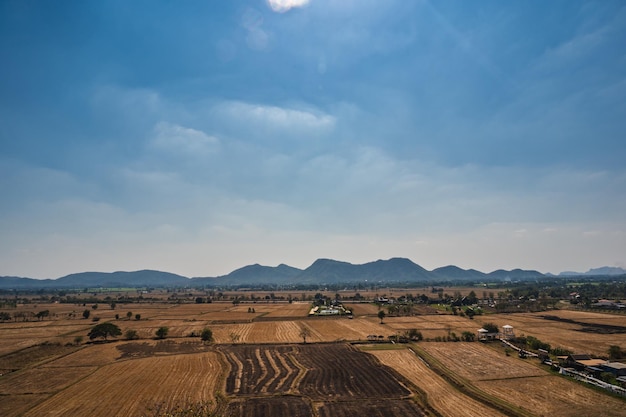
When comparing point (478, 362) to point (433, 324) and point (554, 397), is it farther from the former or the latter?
point (433, 324)

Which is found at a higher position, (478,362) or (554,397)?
(554,397)

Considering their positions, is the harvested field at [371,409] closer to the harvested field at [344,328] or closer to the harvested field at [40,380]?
the harvested field at [40,380]

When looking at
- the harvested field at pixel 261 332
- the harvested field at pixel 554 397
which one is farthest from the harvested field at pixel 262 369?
the harvested field at pixel 554 397

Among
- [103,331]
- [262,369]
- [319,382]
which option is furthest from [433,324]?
[103,331]

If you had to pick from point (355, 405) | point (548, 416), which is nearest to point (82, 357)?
point (355, 405)

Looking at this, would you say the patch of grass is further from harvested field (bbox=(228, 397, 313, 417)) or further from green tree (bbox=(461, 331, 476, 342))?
harvested field (bbox=(228, 397, 313, 417))

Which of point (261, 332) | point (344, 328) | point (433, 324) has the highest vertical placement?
point (261, 332)

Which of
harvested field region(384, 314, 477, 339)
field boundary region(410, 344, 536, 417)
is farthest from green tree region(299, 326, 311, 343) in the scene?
field boundary region(410, 344, 536, 417)
